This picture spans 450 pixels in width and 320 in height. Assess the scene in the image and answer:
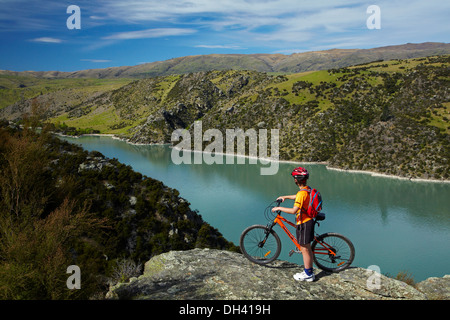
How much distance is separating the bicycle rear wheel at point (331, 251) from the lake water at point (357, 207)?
2725 centimetres

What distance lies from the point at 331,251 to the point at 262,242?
209 centimetres

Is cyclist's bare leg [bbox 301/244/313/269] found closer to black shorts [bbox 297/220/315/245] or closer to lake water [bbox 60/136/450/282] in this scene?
black shorts [bbox 297/220/315/245]

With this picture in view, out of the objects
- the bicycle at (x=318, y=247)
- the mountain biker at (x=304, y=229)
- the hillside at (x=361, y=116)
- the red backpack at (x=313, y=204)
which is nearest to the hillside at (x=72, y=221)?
the bicycle at (x=318, y=247)

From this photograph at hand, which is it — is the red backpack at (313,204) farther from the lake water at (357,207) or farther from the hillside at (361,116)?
the hillside at (361,116)

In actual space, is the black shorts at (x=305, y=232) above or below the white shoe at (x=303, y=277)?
above

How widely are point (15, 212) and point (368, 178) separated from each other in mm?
83072

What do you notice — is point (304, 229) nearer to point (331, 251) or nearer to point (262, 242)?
point (331, 251)

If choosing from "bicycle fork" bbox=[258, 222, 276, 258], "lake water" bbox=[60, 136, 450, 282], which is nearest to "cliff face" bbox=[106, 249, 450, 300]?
"bicycle fork" bbox=[258, 222, 276, 258]

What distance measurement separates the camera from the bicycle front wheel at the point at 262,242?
8352 millimetres

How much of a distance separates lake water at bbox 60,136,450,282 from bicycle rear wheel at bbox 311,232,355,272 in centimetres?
2725

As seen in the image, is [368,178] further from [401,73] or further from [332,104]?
[401,73]

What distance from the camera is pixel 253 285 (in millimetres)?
7188

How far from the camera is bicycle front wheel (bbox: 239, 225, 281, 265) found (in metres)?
8.35
